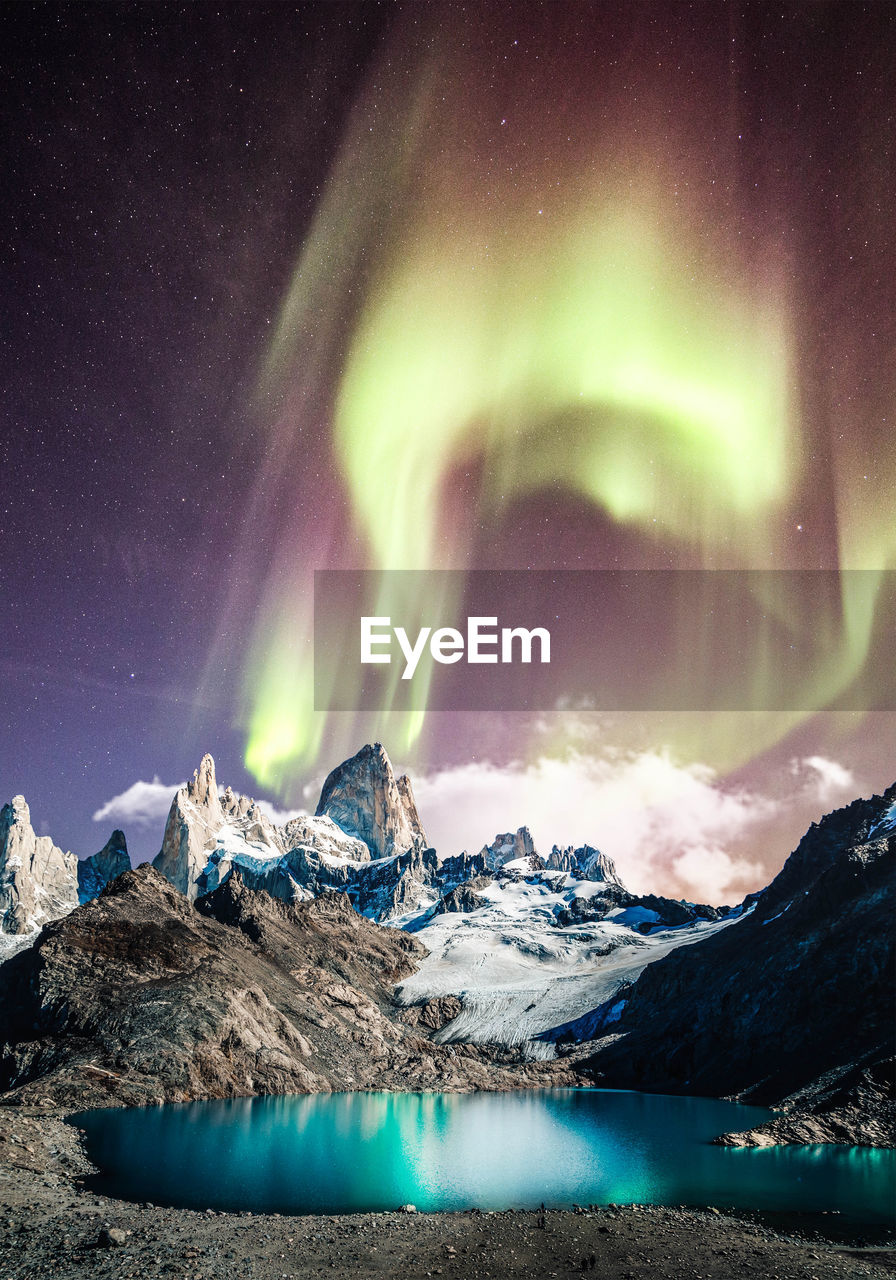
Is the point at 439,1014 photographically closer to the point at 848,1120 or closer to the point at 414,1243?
the point at 848,1120

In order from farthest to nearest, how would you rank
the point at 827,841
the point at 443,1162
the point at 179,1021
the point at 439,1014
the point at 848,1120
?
1. the point at 439,1014
2. the point at 827,841
3. the point at 179,1021
4. the point at 848,1120
5. the point at 443,1162

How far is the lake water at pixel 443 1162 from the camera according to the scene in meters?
48.1

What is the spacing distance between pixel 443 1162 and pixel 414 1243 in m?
27.2

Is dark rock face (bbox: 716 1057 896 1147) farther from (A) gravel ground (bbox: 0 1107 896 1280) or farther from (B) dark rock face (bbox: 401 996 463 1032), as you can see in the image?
(B) dark rock face (bbox: 401 996 463 1032)

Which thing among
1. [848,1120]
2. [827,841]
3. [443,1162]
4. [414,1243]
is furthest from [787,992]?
[414,1243]

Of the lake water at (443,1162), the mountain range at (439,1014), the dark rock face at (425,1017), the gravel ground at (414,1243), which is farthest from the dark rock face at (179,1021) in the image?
the gravel ground at (414,1243)

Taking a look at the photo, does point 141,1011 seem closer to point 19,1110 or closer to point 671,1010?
point 19,1110

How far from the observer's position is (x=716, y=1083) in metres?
133

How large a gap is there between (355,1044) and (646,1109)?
51.7m

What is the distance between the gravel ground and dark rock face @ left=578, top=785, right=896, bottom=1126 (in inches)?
2247

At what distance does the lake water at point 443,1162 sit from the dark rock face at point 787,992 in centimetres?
2572

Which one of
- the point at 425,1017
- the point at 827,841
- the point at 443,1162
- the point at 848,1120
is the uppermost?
the point at 827,841

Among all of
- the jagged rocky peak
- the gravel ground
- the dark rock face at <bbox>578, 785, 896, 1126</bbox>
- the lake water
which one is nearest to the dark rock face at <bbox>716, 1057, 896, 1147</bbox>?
the dark rock face at <bbox>578, 785, 896, 1126</bbox>

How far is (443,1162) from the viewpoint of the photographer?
61.0 meters
